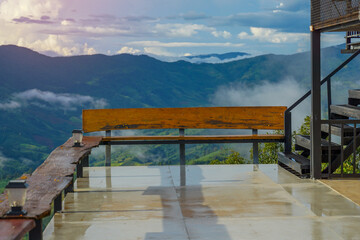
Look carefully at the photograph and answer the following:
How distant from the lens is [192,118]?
29.2ft

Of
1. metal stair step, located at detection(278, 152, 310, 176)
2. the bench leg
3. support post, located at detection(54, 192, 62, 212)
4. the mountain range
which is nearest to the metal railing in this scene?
metal stair step, located at detection(278, 152, 310, 176)

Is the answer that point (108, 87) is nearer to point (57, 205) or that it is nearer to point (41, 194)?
point (57, 205)

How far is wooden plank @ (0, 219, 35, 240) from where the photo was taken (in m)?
3.16

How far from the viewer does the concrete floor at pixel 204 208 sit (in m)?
4.81

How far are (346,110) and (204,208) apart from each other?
10.4ft


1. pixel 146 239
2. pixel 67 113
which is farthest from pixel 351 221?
pixel 67 113

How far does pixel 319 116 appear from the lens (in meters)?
7.14

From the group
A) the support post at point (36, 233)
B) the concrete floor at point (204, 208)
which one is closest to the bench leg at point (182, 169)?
the concrete floor at point (204, 208)

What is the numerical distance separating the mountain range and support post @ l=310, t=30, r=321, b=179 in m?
67.4

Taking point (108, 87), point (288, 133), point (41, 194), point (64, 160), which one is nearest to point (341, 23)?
point (288, 133)

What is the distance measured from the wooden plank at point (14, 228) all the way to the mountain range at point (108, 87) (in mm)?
71658

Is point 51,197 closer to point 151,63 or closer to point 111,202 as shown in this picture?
point 111,202

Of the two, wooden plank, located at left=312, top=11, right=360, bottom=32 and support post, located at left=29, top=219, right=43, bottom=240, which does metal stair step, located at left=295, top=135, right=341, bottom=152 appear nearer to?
wooden plank, located at left=312, top=11, right=360, bottom=32

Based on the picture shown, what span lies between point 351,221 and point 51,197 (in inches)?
113
